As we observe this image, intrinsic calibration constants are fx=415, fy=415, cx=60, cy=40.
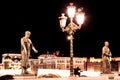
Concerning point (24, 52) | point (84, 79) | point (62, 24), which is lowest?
point (84, 79)

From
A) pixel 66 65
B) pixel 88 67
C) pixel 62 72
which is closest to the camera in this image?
pixel 62 72

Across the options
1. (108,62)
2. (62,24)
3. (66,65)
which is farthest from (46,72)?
(66,65)

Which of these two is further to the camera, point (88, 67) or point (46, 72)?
point (88, 67)

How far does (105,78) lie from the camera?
20234 mm

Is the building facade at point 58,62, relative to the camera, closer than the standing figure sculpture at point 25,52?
No

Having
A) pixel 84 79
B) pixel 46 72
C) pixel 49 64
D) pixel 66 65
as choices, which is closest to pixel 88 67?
pixel 66 65

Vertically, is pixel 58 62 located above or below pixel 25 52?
above

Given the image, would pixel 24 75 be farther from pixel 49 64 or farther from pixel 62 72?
pixel 49 64

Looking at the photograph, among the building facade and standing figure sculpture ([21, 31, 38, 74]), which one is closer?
standing figure sculpture ([21, 31, 38, 74])

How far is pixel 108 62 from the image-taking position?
22828 mm

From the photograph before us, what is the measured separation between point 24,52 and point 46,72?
12026 mm

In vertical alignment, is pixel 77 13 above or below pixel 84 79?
above

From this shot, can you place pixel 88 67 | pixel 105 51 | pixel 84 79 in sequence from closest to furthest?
1. pixel 84 79
2. pixel 105 51
3. pixel 88 67

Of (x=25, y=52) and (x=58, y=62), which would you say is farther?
(x=58, y=62)
